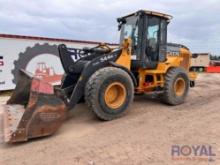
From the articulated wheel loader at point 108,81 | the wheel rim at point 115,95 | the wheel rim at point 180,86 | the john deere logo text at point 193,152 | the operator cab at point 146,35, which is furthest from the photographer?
the wheel rim at point 180,86

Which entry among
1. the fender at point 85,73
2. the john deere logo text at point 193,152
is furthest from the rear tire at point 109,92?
the john deere logo text at point 193,152

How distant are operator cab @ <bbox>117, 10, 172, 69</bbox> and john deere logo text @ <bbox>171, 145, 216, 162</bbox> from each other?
2923mm

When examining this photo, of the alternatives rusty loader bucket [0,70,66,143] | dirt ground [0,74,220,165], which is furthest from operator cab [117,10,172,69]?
rusty loader bucket [0,70,66,143]

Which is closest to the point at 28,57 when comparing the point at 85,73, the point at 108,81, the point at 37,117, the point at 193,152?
the point at 85,73

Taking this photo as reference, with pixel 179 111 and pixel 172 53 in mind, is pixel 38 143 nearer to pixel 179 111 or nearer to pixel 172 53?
pixel 179 111

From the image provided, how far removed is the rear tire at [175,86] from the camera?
6977 millimetres

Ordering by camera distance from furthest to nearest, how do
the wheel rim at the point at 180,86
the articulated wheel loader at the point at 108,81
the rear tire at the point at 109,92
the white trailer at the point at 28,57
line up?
1. the white trailer at the point at 28,57
2. the wheel rim at the point at 180,86
3. the rear tire at the point at 109,92
4. the articulated wheel loader at the point at 108,81

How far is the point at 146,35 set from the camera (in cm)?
689

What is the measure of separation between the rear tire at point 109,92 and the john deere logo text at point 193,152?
1728 millimetres

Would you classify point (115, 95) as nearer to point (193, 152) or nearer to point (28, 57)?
point (193, 152)

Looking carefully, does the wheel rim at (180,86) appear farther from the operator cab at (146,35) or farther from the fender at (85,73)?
the fender at (85,73)

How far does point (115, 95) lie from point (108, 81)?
0.53 m

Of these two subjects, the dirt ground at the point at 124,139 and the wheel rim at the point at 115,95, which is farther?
the wheel rim at the point at 115,95

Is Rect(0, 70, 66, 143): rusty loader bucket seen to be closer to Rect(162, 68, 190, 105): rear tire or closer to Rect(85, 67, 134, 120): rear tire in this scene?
Rect(85, 67, 134, 120): rear tire
